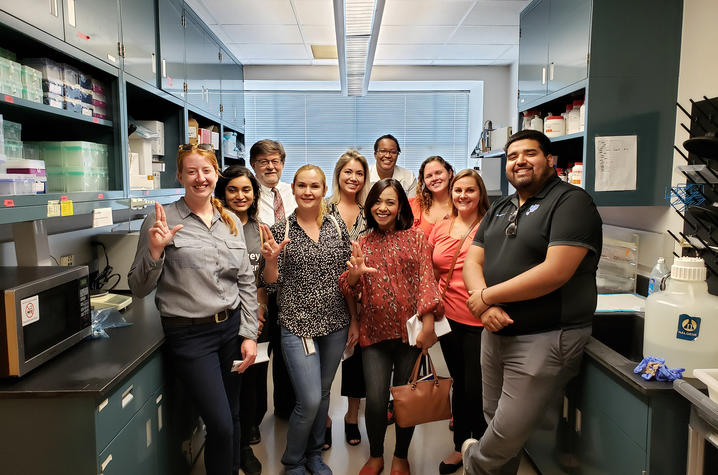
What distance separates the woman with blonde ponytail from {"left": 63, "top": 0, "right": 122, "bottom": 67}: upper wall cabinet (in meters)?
0.58

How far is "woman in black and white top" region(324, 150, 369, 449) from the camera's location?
264 centimetres

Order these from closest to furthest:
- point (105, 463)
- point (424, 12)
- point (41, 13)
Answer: point (105, 463) → point (41, 13) → point (424, 12)

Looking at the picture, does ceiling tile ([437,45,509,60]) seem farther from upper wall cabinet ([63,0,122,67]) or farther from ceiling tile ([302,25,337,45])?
upper wall cabinet ([63,0,122,67])

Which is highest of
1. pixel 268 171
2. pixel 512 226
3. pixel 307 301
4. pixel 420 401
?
pixel 268 171

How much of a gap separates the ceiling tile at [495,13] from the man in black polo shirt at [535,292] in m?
2.12

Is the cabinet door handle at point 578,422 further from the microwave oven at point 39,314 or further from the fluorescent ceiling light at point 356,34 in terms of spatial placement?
the fluorescent ceiling light at point 356,34

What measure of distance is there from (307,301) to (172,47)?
197cm

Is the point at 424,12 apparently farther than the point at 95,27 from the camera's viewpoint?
Yes

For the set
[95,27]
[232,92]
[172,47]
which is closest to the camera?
[95,27]

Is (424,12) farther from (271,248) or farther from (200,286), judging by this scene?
(200,286)

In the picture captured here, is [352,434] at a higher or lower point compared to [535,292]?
lower

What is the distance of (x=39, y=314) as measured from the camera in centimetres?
158

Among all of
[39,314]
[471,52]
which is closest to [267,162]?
[39,314]

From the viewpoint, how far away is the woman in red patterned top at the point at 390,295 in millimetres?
2117
